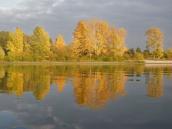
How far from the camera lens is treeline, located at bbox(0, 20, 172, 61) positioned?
275 ft

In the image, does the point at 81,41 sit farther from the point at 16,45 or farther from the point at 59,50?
the point at 16,45

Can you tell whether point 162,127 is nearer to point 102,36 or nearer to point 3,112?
point 3,112

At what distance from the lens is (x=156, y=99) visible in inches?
726

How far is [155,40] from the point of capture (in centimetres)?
9762

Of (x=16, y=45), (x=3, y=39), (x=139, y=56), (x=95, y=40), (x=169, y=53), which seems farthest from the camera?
(x=169, y=53)

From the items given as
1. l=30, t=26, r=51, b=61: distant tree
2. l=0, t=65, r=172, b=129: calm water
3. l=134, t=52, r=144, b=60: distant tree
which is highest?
l=30, t=26, r=51, b=61: distant tree

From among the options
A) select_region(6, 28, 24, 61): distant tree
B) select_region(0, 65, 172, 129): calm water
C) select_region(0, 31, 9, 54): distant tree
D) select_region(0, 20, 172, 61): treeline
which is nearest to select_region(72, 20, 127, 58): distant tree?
select_region(0, 20, 172, 61): treeline

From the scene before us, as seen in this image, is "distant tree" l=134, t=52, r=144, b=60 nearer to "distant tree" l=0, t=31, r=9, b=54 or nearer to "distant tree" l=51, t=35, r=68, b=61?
"distant tree" l=51, t=35, r=68, b=61

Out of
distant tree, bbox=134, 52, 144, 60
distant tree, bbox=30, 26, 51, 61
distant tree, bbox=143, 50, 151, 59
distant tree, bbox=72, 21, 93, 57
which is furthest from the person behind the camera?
distant tree, bbox=143, 50, 151, 59

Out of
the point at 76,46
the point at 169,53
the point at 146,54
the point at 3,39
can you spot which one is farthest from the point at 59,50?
the point at 169,53

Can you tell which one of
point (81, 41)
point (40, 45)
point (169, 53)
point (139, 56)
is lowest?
point (139, 56)

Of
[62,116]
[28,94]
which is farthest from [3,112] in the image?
[28,94]

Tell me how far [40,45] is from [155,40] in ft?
110

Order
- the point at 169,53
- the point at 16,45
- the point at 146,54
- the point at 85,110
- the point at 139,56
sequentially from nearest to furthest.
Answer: the point at 85,110 → the point at 16,45 → the point at 139,56 → the point at 146,54 → the point at 169,53
